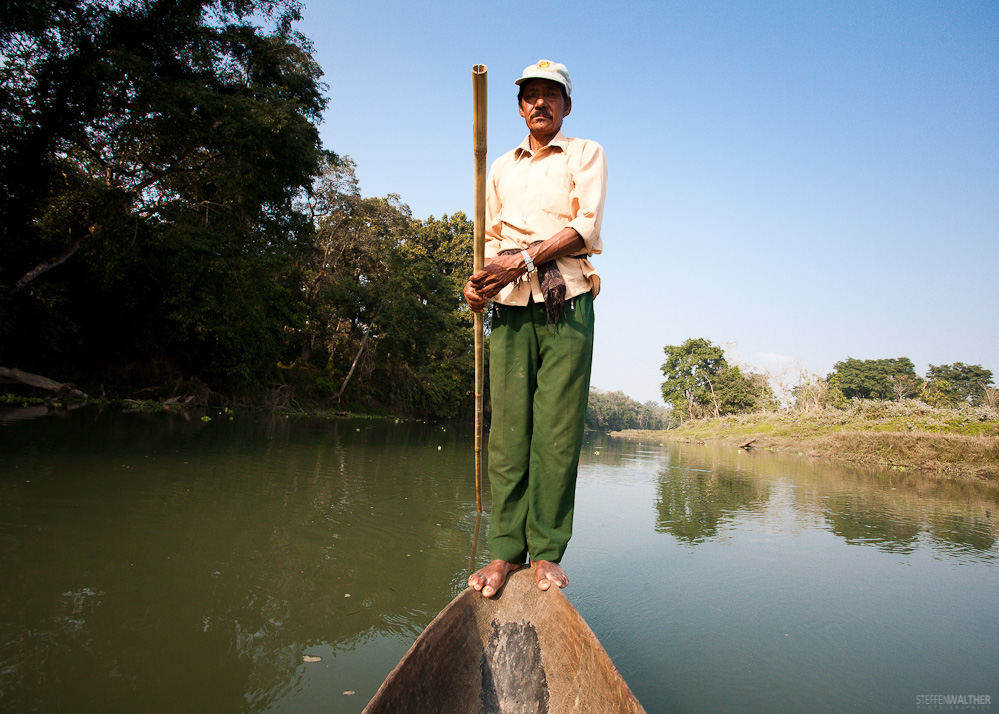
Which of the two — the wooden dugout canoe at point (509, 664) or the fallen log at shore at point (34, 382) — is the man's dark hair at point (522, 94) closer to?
the wooden dugout canoe at point (509, 664)

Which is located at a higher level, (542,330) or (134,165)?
(134,165)

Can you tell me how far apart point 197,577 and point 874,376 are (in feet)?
254

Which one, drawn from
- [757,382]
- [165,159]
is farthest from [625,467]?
[757,382]

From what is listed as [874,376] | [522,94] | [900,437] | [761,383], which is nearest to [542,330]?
[522,94]

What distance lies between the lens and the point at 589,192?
1.80m

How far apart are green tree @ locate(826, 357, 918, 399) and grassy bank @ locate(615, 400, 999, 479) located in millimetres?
44995

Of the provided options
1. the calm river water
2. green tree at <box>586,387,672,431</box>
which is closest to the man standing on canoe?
the calm river water

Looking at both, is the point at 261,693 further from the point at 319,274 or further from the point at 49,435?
the point at 319,274

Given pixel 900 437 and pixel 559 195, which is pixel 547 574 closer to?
pixel 559 195

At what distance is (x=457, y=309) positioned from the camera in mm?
32688

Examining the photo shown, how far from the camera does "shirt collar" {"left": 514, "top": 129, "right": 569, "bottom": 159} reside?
191 centimetres

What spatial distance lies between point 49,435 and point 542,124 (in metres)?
6.85

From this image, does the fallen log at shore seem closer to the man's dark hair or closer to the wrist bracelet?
the man's dark hair

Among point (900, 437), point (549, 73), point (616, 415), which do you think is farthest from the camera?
point (616, 415)
